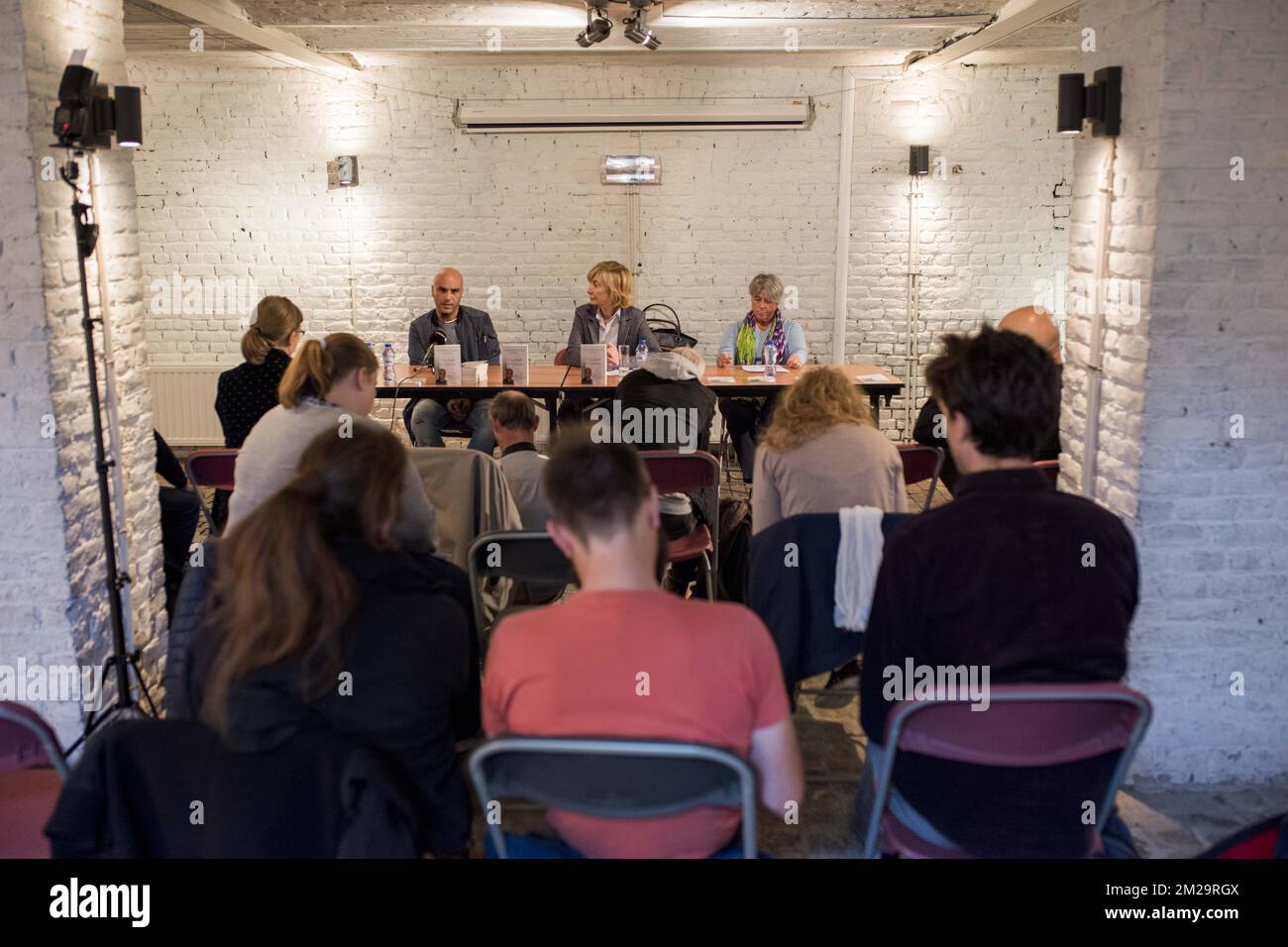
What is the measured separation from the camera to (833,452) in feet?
11.3

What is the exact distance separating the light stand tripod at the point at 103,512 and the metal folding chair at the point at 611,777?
2061 millimetres

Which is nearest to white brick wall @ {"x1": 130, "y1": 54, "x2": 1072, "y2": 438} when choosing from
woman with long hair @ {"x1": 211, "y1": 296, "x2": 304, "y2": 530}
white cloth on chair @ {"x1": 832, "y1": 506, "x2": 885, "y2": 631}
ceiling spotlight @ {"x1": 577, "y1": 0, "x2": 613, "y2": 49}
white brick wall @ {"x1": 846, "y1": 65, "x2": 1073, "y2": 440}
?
white brick wall @ {"x1": 846, "y1": 65, "x2": 1073, "y2": 440}

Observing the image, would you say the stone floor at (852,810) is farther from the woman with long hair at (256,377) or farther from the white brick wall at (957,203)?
the white brick wall at (957,203)

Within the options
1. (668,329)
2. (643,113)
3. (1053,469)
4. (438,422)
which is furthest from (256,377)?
(643,113)

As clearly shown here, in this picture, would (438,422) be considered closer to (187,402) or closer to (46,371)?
(187,402)

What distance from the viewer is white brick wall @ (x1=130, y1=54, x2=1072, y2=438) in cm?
806

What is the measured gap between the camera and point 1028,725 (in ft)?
6.23

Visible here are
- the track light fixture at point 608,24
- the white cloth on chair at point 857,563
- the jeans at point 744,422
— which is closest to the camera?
the white cloth on chair at point 857,563

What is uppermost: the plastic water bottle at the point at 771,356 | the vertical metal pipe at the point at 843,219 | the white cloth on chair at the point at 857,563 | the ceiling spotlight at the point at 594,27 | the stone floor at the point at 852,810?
the ceiling spotlight at the point at 594,27

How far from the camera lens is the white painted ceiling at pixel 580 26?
233 inches

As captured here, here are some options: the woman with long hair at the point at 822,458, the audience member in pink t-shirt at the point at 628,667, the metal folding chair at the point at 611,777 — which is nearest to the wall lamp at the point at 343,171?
the woman with long hair at the point at 822,458

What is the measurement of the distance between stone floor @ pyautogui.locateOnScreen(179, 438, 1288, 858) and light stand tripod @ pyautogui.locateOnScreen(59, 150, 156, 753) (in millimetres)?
1154

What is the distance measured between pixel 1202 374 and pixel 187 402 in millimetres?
6993

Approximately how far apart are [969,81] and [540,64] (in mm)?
2910
